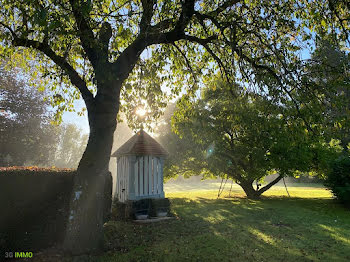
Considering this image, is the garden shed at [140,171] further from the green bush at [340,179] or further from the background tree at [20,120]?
the background tree at [20,120]

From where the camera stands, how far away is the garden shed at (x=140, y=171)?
11609 mm

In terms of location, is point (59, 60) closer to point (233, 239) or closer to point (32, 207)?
point (32, 207)

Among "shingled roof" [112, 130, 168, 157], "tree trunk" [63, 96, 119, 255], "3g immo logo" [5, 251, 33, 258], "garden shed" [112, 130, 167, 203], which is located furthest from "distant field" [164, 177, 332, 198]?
"3g immo logo" [5, 251, 33, 258]

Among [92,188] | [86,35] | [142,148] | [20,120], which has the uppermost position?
[20,120]

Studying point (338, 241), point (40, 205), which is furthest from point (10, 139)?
point (338, 241)

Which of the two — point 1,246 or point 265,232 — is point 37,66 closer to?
point 1,246

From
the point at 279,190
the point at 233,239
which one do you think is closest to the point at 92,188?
the point at 233,239

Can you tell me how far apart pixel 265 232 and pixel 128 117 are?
7.25 meters

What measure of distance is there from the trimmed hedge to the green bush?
596 inches

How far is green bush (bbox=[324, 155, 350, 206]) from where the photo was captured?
1361 cm

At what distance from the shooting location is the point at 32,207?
623 cm

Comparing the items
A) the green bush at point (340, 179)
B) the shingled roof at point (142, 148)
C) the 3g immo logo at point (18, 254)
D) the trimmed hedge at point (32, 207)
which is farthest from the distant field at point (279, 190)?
the 3g immo logo at point (18, 254)

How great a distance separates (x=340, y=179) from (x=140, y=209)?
12.8 m

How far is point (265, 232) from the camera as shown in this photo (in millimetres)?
8375
